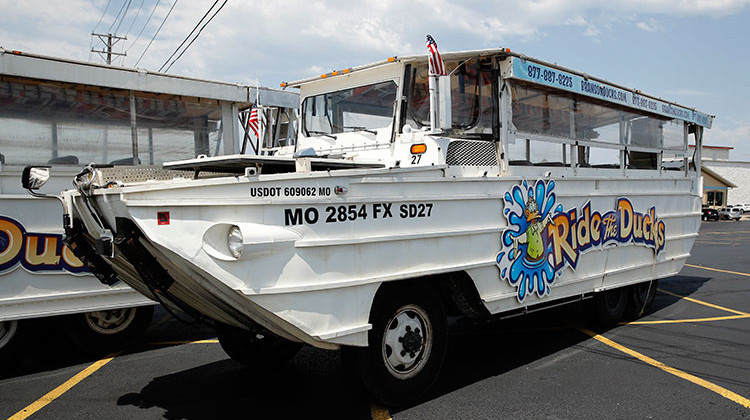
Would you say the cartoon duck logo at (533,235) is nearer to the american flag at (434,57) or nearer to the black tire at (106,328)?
the american flag at (434,57)

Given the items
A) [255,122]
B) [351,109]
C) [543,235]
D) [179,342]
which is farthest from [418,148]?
[179,342]

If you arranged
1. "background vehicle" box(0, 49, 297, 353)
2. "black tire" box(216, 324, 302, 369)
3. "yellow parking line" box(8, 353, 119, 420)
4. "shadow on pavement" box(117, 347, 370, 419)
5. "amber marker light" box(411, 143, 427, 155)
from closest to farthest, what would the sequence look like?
"shadow on pavement" box(117, 347, 370, 419)
"yellow parking line" box(8, 353, 119, 420)
"amber marker light" box(411, 143, 427, 155)
"black tire" box(216, 324, 302, 369)
"background vehicle" box(0, 49, 297, 353)

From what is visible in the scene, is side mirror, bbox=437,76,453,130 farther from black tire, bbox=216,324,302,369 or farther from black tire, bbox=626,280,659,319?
black tire, bbox=626,280,659,319

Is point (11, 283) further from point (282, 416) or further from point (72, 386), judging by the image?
point (282, 416)

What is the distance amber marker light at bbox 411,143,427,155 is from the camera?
15.6 ft

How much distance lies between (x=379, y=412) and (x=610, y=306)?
382cm

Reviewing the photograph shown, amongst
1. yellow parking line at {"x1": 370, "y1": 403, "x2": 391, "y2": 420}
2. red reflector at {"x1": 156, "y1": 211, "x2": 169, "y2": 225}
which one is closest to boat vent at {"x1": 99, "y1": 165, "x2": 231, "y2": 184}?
red reflector at {"x1": 156, "y1": 211, "x2": 169, "y2": 225}

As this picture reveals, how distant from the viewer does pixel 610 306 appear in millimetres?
7027

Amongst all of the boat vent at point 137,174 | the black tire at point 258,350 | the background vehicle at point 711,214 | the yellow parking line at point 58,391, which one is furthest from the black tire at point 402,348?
the background vehicle at point 711,214

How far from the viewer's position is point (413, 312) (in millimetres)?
4430

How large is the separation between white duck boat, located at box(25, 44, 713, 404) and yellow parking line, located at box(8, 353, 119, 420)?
1231 millimetres

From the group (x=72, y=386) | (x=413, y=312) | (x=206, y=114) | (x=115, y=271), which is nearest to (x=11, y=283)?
(x=72, y=386)

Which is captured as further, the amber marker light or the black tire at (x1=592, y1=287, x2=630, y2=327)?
the black tire at (x1=592, y1=287, x2=630, y2=327)

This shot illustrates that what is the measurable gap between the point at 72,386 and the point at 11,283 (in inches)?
41.9
